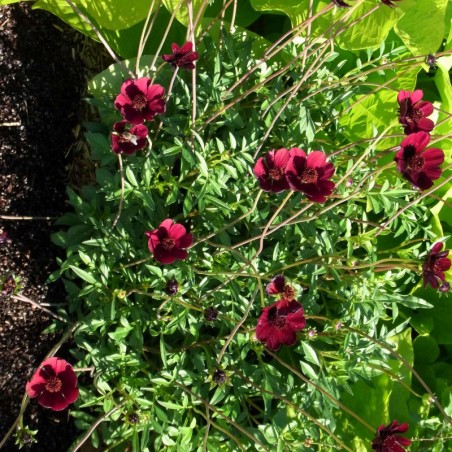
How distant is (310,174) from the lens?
3.61 ft

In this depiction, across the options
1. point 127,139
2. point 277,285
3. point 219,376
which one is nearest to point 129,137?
point 127,139

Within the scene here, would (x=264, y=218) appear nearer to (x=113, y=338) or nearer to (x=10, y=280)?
(x=113, y=338)

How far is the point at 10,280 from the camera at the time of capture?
1.45m

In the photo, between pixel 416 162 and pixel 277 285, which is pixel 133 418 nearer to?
pixel 277 285

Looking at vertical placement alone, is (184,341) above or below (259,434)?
above

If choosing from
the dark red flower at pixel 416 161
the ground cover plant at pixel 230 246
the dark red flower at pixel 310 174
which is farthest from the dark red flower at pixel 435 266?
the dark red flower at pixel 310 174

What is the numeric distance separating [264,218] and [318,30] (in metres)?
0.53

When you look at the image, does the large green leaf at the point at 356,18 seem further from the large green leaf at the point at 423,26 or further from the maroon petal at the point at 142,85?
the maroon petal at the point at 142,85

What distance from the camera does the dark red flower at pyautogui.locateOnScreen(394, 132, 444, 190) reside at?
3.65ft

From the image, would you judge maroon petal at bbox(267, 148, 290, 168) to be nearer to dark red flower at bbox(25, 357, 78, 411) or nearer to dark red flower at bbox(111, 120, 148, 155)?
dark red flower at bbox(111, 120, 148, 155)

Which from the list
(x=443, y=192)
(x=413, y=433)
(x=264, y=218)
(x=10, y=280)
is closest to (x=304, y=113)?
(x=264, y=218)

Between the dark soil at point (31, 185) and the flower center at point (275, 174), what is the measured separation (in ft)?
2.17

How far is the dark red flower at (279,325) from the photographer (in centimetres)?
105

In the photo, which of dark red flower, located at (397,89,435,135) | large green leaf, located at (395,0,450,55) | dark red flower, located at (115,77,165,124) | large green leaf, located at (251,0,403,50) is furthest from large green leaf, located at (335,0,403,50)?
dark red flower, located at (115,77,165,124)
